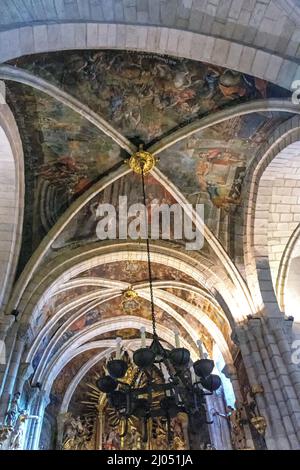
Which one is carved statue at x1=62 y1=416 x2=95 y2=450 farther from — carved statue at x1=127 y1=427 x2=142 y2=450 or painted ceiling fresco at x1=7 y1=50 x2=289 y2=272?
painted ceiling fresco at x1=7 y1=50 x2=289 y2=272

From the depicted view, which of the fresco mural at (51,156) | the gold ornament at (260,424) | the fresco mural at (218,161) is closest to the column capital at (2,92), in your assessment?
the fresco mural at (51,156)

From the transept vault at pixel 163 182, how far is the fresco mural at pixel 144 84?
0.10 feet

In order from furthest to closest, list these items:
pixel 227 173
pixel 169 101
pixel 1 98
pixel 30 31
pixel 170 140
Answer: pixel 227 173 < pixel 170 140 < pixel 169 101 < pixel 1 98 < pixel 30 31

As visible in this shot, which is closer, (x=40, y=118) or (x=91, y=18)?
(x=91, y=18)

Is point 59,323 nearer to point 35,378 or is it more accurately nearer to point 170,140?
point 35,378

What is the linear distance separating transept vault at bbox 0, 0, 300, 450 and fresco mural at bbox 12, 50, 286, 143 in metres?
0.03

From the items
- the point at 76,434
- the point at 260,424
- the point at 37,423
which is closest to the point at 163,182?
the point at 260,424

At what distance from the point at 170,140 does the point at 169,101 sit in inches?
36.7

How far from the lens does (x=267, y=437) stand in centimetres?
701

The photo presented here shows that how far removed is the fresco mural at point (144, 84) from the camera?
7.07 metres
